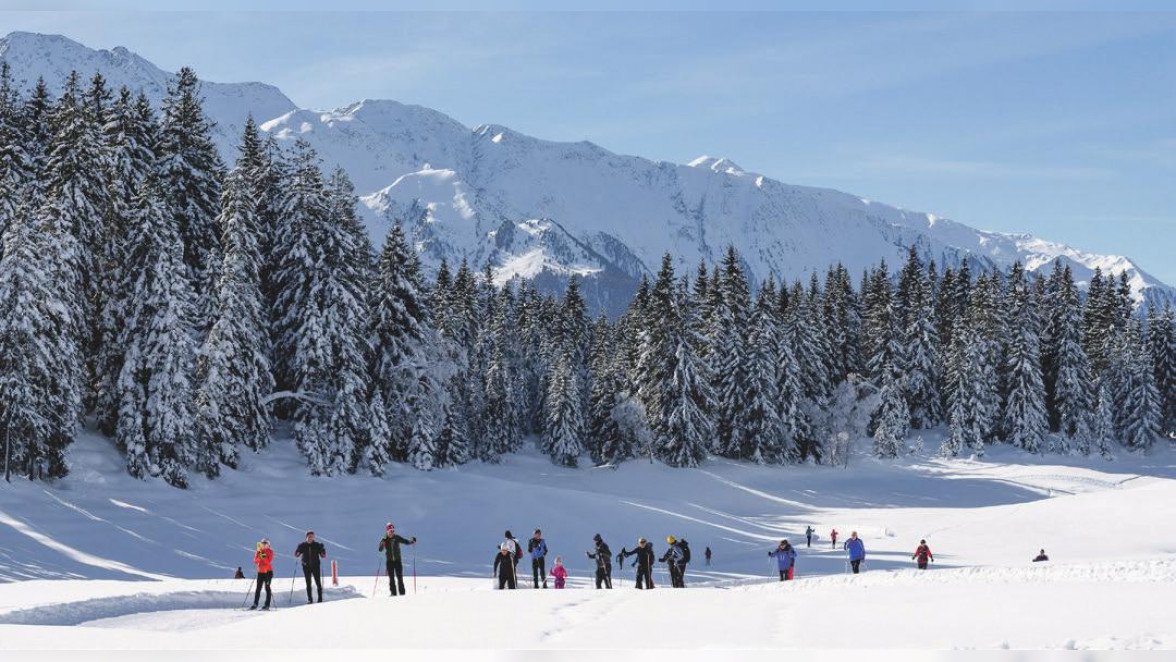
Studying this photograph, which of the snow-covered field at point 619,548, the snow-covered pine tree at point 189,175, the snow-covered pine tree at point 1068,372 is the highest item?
the snow-covered pine tree at point 189,175

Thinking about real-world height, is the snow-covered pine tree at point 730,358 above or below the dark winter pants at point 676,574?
above

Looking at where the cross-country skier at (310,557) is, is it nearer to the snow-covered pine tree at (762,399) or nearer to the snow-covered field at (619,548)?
the snow-covered field at (619,548)

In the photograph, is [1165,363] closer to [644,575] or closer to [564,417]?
[564,417]

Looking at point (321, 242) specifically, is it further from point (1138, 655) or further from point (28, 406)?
point (1138, 655)

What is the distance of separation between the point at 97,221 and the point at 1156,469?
260 ft

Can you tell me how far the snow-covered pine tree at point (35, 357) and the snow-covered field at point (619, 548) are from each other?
1482 millimetres

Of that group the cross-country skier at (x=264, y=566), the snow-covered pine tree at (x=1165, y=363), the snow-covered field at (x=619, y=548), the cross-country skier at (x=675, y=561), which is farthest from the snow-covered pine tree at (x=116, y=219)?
the snow-covered pine tree at (x=1165, y=363)

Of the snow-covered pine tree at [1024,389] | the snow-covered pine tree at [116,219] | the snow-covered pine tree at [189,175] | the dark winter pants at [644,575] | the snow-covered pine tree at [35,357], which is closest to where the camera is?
the dark winter pants at [644,575]

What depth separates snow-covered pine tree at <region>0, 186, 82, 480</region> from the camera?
33.8 metres

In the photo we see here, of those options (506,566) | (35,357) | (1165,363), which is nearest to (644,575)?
(506,566)

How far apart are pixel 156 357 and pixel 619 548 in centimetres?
2297

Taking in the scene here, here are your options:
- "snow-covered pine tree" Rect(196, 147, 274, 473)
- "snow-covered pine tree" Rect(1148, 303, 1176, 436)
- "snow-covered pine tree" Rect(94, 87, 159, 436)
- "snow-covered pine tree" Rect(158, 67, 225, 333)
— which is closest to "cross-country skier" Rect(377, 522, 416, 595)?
"snow-covered pine tree" Rect(196, 147, 274, 473)

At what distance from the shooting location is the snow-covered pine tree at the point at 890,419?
77.2m

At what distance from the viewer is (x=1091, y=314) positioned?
295ft
